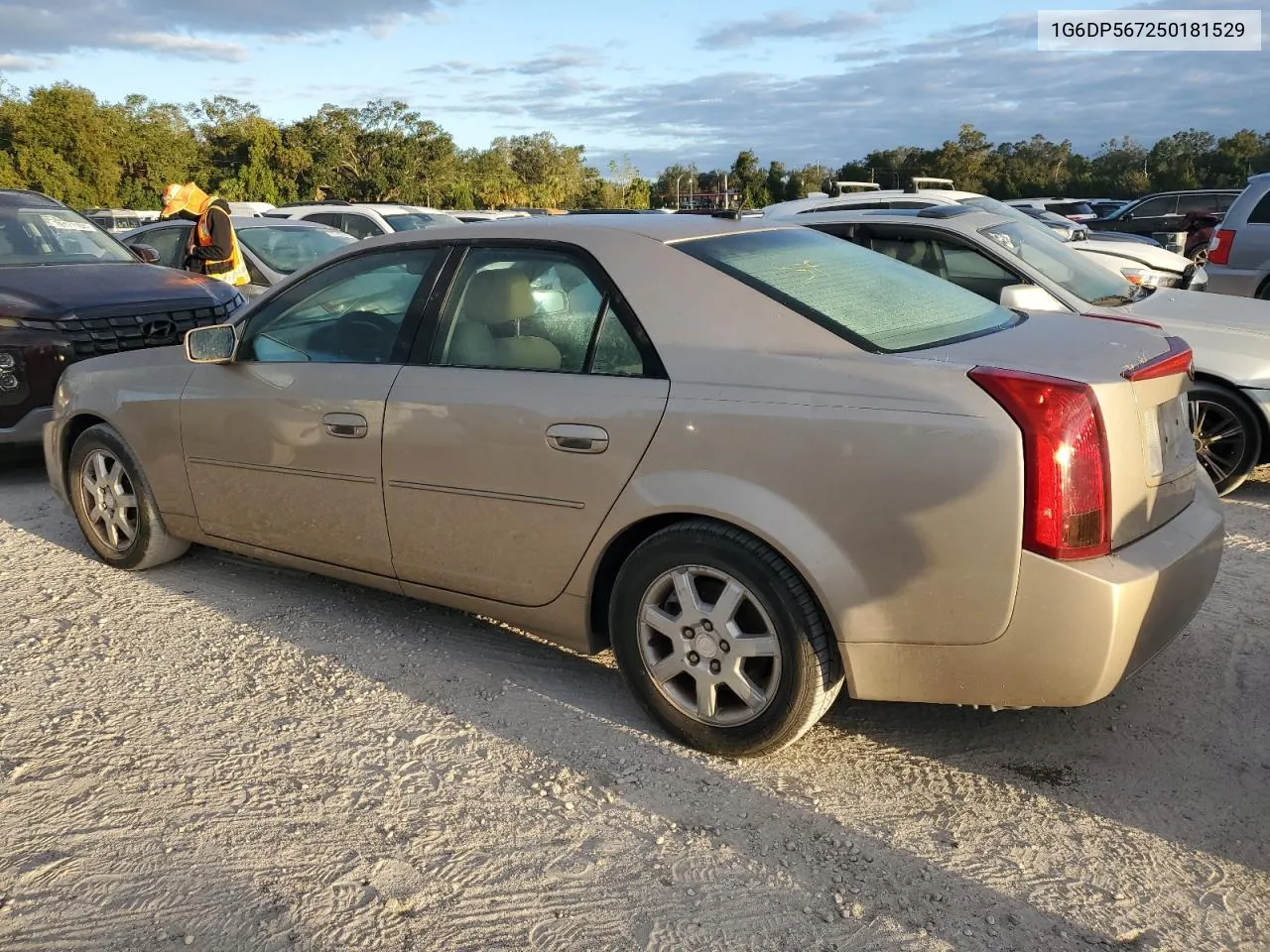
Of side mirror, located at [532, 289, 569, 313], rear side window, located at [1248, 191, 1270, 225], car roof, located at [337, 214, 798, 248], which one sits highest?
car roof, located at [337, 214, 798, 248]

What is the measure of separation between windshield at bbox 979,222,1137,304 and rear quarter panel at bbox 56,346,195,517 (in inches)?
181

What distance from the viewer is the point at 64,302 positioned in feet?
22.3

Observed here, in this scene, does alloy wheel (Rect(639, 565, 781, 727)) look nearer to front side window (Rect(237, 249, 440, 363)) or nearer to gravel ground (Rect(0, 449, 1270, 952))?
gravel ground (Rect(0, 449, 1270, 952))

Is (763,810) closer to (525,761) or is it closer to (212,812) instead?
(525,761)

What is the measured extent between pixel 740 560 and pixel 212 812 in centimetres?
165

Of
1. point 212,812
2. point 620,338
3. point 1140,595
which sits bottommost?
point 212,812

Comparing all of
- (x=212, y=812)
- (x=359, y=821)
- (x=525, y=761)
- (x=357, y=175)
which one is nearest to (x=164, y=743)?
(x=212, y=812)

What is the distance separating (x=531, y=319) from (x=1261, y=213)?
8910 millimetres

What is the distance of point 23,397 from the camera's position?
258 inches

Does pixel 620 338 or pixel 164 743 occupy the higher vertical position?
pixel 620 338

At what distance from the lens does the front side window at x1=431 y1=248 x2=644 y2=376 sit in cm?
347

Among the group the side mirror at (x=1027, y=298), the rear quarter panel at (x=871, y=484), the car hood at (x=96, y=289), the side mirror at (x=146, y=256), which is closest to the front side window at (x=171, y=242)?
the side mirror at (x=146, y=256)

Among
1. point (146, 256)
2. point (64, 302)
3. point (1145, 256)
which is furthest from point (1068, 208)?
point (64, 302)

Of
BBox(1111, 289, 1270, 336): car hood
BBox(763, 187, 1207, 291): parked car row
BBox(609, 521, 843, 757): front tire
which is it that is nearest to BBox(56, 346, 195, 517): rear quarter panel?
BBox(609, 521, 843, 757): front tire
